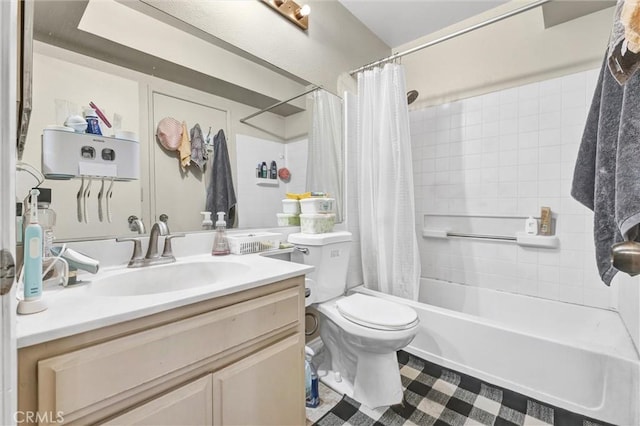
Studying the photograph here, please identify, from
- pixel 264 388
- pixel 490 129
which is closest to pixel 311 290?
pixel 264 388

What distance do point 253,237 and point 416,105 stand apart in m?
1.96

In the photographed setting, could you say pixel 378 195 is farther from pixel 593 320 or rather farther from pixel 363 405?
pixel 593 320

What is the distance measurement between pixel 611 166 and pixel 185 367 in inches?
43.6

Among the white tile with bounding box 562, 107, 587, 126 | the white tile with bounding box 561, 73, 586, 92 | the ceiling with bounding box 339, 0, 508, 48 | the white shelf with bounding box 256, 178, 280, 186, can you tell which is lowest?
the white shelf with bounding box 256, 178, 280, 186

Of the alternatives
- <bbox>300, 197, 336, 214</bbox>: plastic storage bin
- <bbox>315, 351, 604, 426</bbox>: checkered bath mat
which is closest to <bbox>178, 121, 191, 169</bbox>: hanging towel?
<bbox>300, 197, 336, 214</bbox>: plastic storage bin

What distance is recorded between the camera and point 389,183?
191cm

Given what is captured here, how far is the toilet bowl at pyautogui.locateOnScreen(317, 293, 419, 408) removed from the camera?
4.12 feet

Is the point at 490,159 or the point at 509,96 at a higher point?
the point at 509,96

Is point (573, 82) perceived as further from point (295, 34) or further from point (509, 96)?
point (295, 34)

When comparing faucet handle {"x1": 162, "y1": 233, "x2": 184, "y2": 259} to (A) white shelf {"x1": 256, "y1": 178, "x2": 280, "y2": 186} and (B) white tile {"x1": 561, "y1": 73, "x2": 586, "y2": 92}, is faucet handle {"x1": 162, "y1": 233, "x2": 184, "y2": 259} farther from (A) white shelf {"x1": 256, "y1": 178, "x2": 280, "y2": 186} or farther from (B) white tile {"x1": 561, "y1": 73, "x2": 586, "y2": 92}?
(B) white tile {"x1": 561, "y1": 73, "x2": 586, "y2": 92}

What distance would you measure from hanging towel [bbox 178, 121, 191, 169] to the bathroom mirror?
0.02 m

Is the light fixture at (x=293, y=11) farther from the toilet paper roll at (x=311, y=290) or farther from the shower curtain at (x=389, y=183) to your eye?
the toilet paper roll at (x=311, y=290)

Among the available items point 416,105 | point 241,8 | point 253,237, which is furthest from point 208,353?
point 416,105

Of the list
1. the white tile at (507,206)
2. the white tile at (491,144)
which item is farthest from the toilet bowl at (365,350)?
the white tile at (491,144)
